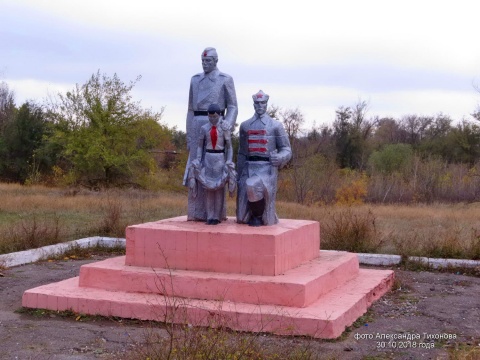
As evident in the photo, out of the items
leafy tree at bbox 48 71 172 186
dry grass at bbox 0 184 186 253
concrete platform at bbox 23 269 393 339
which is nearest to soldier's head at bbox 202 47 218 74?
concrete platform at bbox 23 269 393 339

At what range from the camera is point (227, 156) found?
814cm

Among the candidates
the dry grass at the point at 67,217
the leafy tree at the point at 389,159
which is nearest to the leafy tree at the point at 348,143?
the leafy tree at the point at 389,159

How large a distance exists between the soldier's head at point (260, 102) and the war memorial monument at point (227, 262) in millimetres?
12

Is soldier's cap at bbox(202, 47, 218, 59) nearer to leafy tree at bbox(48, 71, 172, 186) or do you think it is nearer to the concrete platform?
the concrete platform

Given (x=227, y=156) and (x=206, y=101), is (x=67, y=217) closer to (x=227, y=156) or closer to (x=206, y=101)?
(x=206, y=101)

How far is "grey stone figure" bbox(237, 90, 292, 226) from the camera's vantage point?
8031mm

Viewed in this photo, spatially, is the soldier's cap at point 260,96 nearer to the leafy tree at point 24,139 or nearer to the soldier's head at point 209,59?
the soldier's head at point 209,59

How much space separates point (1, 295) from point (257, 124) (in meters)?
3.63

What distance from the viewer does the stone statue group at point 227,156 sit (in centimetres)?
804

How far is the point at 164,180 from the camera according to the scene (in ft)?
90.5

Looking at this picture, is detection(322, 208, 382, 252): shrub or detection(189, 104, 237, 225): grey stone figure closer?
detection(189, 104, 237, 225): grey stone figure

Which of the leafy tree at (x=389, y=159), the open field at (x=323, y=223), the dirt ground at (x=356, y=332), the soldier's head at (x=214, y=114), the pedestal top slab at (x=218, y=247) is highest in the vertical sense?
the soldier's head at (x=214, y=114)

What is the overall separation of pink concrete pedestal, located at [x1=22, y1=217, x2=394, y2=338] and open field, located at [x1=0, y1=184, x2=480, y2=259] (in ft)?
10.7

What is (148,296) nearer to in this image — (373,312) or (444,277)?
(373,312)
